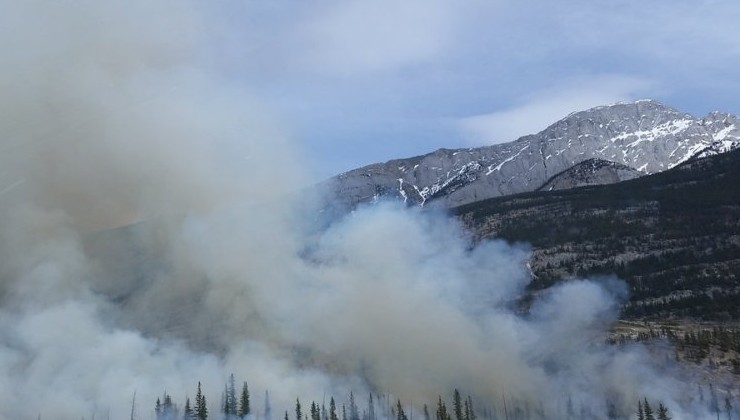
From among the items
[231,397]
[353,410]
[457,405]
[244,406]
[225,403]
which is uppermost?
[231,397]

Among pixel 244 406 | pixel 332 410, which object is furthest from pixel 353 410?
pixel 244 406

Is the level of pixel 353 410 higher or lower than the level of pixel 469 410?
higher

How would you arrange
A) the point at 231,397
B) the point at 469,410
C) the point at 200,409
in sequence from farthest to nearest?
the point at 469,410
the point at 231,397
the point at 200,409

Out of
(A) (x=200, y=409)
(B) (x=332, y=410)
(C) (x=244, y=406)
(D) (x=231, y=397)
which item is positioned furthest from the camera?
(D) (x=231, y=397)

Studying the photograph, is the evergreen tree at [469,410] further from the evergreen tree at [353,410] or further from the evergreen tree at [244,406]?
the evergreen tree at [244,406]

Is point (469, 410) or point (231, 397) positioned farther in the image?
point (469, 410)

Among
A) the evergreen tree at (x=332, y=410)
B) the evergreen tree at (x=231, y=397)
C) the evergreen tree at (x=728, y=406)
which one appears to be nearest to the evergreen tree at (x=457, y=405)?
the evergreen tree at (x=332, y=410)

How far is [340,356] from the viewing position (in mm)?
157875

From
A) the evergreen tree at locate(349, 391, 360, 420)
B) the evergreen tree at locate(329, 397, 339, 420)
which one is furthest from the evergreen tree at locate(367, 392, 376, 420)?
the evergreen tree at locate(329, 397, 339, 420)

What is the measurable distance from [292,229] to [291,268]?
48.9 ft

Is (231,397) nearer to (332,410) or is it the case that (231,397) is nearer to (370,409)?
(332,410)

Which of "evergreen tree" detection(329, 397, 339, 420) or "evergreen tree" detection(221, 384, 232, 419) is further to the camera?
"evergreen tree" detection(221, 384, 232, 419)

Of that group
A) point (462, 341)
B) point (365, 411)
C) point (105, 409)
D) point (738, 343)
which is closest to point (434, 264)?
point (462, 341)

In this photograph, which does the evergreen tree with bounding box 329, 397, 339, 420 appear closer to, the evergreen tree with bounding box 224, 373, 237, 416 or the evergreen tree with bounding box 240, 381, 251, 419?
the evergreen tree with bounding box 240, 381, 251, 419
